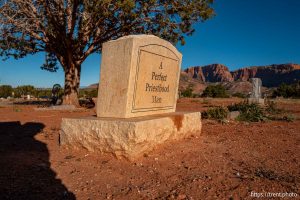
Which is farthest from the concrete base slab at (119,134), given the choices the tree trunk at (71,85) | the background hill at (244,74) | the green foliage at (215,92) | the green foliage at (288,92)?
the background hill at (244,74)

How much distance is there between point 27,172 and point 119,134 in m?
1.22

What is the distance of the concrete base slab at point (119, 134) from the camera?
386cm

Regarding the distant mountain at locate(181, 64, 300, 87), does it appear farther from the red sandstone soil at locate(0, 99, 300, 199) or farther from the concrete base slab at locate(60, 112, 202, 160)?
the concrete base slab at locate(60, 112, 202, 160)

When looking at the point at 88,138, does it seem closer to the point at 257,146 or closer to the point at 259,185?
the point at 259,185

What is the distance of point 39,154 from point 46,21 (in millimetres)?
9510

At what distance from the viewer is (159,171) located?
3.53 meters

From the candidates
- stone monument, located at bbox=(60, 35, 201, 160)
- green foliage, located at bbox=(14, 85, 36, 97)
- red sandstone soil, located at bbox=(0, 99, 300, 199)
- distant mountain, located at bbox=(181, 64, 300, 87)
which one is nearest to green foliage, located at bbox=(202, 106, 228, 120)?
stone monument, located at bbox=(60, 35, 201, 160)

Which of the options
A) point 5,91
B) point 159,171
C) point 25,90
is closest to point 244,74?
point 25,90

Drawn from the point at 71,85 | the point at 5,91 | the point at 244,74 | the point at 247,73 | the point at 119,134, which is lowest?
the point at 119,134

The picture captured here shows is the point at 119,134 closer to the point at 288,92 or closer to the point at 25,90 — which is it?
the point at 288,92

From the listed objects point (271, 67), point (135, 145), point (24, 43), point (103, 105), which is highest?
point (271, 67)

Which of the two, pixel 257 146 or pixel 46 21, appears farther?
pixel 46 21

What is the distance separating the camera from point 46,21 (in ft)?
40.6

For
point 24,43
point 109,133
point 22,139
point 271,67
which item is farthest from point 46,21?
point 271,67
